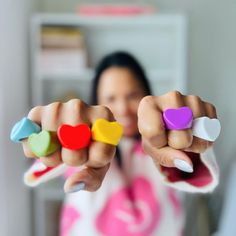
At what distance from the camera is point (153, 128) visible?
22cm

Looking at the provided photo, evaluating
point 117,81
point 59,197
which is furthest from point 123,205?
point 59,197

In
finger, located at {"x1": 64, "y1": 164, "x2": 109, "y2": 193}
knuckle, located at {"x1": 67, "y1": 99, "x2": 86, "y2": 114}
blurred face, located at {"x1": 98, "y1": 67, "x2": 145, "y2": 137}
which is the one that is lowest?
blurred face, located at {"x1": 98, "y1": 67, "x2": 145, "y2": 137}

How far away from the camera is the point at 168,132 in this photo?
0.23 m

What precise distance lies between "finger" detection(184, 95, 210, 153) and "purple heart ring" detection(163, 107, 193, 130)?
0.01 metres

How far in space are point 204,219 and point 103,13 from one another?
0.60 m

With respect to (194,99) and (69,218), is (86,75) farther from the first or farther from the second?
(194,99)

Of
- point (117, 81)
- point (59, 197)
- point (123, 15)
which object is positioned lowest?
point (59, 197)

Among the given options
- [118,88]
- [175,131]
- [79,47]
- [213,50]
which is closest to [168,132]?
[175,131]

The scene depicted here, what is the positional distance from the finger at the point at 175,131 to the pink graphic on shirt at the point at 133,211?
41 cm

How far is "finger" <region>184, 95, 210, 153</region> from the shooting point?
234 mm

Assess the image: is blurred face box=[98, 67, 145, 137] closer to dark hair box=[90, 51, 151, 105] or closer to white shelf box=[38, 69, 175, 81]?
dark hair box=[90, 51, 151, 105]

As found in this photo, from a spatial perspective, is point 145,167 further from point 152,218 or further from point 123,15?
point 123,15

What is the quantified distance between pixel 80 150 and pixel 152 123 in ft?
0.15

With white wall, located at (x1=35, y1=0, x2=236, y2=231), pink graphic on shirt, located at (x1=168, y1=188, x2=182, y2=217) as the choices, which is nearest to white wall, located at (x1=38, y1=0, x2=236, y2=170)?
white wall, located at (x1=35, y1=0, x2=236, y2=231)
